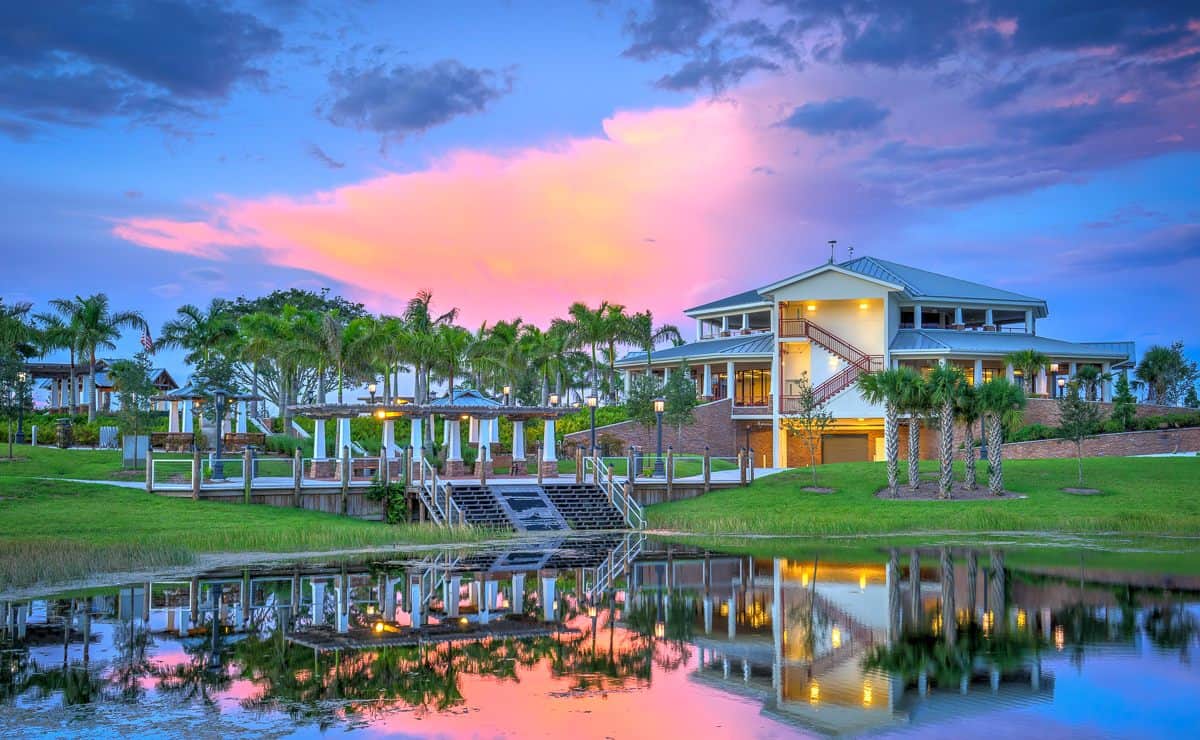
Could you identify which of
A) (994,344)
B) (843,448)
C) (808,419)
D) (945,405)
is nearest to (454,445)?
(808,419)

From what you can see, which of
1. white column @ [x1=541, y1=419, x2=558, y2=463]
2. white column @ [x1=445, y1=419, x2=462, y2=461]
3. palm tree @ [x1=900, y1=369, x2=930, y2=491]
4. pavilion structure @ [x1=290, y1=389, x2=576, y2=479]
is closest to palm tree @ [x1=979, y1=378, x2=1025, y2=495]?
palm tree @ [x1=900, y1=369, x2=930, y2=491]

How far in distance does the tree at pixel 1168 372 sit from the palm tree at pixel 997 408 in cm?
3393

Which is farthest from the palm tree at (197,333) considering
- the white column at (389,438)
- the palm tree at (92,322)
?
the white column at (389,438)

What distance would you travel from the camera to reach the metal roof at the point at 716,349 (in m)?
64.4

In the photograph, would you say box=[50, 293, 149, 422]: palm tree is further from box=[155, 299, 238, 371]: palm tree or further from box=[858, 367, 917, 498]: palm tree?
box=[858, 367, 917, 498]: palm tree

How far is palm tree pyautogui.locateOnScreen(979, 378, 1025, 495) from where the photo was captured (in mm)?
41031

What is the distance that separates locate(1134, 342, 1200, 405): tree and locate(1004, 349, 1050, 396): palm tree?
12751 mm

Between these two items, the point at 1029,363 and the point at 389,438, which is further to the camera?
the point at 1029,363

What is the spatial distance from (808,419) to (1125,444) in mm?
16524

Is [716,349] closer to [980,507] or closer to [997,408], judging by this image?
[997,408]

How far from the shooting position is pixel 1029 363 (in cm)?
5584

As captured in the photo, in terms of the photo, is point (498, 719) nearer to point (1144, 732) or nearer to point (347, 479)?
point (1144, 732)

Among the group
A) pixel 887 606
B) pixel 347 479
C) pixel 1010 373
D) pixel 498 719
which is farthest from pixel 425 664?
pixel 1010 373

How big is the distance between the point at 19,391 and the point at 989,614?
48889mm
